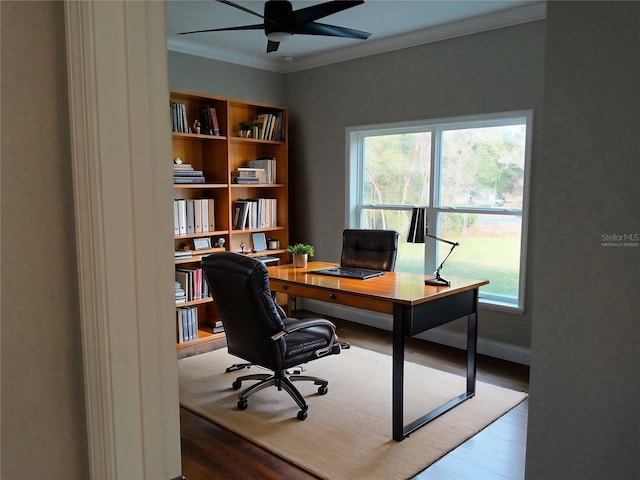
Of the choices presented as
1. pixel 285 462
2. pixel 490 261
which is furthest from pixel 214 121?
pixel 285 462

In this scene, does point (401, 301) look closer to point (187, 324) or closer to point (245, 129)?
point (187, 324)

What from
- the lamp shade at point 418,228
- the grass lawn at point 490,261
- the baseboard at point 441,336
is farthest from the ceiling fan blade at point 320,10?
the baseboard at point 441,336

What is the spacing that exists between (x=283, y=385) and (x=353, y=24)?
294 centimetres

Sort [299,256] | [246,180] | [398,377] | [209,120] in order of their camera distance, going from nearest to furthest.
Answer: [398,377] → [299,256] → [209,120] → [246,180]

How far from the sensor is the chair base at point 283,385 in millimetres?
3117

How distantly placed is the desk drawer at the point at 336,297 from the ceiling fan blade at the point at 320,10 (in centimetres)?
168

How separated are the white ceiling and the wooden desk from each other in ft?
6.62

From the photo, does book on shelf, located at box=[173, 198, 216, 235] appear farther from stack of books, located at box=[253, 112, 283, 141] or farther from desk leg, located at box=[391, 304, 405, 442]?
desk leg, located at box=[391, 304, 405, 442]

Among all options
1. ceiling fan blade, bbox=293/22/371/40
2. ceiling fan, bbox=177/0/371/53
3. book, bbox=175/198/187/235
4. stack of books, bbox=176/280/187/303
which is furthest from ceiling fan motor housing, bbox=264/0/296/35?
stack of books, bbox=176/280/187/303

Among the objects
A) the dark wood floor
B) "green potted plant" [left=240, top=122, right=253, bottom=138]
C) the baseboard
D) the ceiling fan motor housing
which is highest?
the ceiling fan motor housing

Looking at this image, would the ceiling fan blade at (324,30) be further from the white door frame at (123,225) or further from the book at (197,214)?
the white door frame at (123,225)

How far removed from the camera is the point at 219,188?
197 inches

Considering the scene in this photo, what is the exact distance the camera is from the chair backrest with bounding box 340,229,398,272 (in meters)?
4.01

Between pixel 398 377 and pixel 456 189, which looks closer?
pixel 398 377
